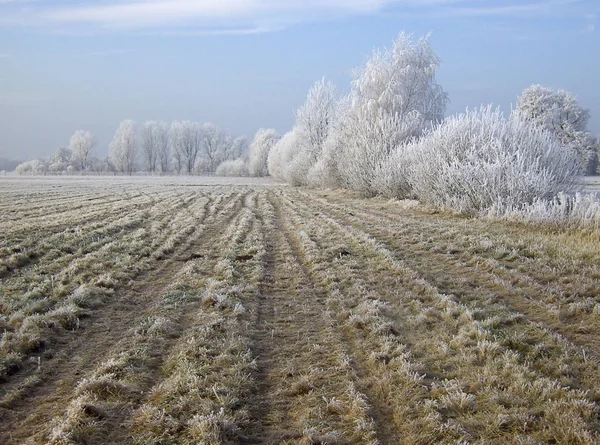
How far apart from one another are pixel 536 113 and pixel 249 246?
1886 inches

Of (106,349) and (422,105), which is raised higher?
(422,105)

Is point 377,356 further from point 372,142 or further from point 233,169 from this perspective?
point 233,169

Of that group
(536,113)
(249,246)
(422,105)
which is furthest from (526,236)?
(536,113)

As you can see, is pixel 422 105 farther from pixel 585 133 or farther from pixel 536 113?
pixel 585 133

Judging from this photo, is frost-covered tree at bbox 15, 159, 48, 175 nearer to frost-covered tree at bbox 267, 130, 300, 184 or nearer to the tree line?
the tree line

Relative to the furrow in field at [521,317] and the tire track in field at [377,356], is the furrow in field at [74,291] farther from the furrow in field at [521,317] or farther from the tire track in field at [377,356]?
the furrow in field at [521,317]

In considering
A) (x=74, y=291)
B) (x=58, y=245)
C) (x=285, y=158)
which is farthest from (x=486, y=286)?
(x=285, y=158)

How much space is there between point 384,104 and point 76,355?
25.0m

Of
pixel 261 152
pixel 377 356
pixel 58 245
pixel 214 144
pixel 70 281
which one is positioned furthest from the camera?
pixel 214 144

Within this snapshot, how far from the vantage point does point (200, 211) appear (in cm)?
1948

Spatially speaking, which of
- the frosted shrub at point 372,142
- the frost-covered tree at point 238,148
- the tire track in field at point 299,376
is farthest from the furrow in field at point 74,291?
the frost-covered tree at point 238,148

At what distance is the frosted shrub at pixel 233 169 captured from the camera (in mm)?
88688

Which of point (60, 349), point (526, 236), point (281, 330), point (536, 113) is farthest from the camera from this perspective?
point (536, 113)

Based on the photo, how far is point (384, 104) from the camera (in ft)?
89.1
